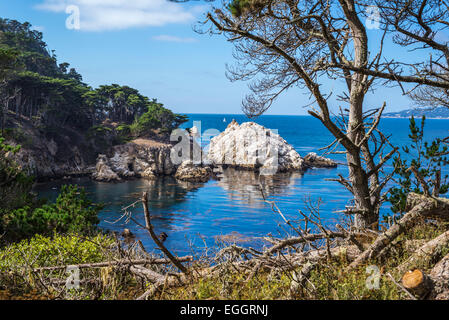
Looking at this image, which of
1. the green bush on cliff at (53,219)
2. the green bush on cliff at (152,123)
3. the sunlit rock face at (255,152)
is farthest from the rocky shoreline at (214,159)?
the green bush on cliff at (53,219)

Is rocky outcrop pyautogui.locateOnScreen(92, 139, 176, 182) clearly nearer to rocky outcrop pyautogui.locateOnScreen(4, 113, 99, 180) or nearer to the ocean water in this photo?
rocky outcrop pyautogui.locateOnScreen(4, 113, 99, 180)

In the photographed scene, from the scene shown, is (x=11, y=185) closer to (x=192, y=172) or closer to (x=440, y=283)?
(x=440, y=283)

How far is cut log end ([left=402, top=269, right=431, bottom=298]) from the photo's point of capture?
174 inches

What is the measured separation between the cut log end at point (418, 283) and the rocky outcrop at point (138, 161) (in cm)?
4421

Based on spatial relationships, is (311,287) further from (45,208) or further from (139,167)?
(139,167)

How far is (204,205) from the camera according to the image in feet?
113

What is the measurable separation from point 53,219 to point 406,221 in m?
11.7

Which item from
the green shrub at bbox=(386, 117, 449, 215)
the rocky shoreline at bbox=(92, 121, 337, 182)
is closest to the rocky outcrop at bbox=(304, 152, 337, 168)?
the rocky shoreline at bbox=(92, 121, 337, 182)

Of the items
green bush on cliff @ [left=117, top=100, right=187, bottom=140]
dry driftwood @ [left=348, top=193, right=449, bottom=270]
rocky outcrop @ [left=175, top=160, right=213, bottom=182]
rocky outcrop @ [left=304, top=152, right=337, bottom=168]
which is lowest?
rocky outcrop @ [left=175, top=160, right=213, bottom=182]

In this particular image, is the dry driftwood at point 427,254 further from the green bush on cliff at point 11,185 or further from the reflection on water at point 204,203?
the reflection on water at point 204,203

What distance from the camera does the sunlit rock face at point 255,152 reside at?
185 feet

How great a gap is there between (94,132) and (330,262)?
50.2 meters

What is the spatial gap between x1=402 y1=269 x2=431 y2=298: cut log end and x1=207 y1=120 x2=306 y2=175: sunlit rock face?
163 ft
